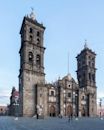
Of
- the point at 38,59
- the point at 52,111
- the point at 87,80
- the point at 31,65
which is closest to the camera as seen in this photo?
the point at 31,65

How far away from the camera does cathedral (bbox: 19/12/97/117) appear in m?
93.7

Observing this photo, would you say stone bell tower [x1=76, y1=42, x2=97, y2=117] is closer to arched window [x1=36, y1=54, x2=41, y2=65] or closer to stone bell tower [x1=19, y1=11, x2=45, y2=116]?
stone bell tower [x1=19, y1=11, x2=45, y2=116]

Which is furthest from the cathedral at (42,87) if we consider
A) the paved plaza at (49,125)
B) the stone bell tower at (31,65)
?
the paved plaza at (49,125)

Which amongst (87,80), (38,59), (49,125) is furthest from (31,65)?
(49,125)

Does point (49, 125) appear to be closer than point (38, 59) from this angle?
Yes

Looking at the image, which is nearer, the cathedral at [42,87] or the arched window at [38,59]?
the cathedral at [42,87]

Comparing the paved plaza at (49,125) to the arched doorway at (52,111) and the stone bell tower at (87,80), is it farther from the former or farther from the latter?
the stone bell tower at (87,80)

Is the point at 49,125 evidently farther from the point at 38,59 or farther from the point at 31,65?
the point at 38,59

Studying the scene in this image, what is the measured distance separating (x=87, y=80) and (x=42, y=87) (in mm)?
25075

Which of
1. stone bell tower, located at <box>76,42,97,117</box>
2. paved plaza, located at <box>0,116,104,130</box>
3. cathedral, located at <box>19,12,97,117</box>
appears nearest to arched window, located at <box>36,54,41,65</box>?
cathedral, located at <box>19,12,97,117</box>

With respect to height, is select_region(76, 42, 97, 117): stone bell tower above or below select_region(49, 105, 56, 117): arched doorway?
above

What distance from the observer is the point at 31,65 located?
A: 3770 inches

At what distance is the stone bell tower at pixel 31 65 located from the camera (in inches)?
3639

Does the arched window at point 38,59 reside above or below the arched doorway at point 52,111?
above
